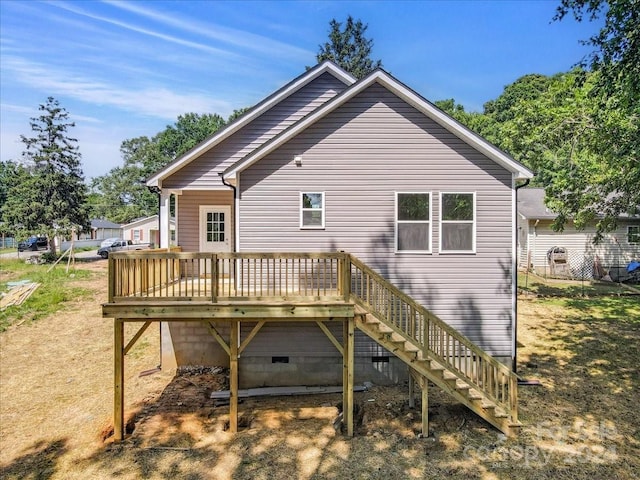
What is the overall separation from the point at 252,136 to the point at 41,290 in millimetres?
15516

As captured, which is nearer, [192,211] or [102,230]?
[192,211]

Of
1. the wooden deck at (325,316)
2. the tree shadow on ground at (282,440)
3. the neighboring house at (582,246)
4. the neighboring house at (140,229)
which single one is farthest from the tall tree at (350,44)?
the tree shadow on ground at (282,440)

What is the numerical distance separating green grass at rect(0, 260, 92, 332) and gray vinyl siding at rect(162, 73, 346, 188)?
1026cm

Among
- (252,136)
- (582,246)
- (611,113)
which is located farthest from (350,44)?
(252,136)

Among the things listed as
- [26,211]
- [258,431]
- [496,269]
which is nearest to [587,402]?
[496,269]

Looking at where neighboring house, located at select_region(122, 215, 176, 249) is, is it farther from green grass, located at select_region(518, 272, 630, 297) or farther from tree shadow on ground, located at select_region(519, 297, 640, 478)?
tree shadow on ground, located at select_region(519, 297, 640, 478)

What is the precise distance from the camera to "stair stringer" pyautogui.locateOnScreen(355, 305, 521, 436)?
7.26m

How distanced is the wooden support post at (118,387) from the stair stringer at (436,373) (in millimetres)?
4698

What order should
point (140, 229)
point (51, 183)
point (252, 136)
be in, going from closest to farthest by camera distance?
point (252, 136) → point (51, 183) → point (140, 229)

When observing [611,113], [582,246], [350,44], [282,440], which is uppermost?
[350,44]

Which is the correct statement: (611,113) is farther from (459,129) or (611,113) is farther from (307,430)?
(307,430)

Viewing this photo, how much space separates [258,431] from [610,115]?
13.7m

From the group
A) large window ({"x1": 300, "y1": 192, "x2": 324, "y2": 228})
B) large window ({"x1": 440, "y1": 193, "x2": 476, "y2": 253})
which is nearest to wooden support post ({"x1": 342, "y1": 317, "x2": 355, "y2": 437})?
large window ({"x1": 300, "y1": 192, "x2": 324, "y2": 228})

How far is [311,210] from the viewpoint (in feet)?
30.9
